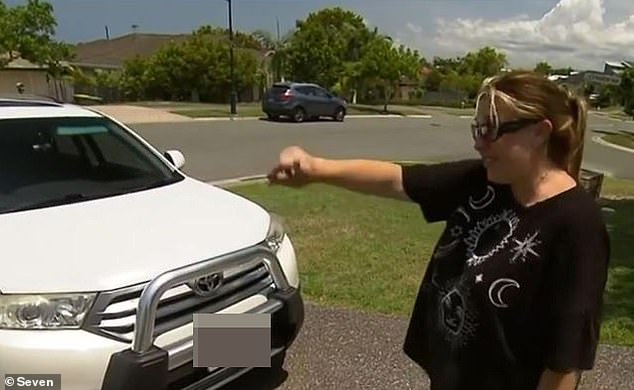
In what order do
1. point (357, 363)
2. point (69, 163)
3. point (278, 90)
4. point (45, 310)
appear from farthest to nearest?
point (278, 90)
point (69, 163)
point (357, 363)
point (45, 310)

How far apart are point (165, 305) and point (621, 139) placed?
26.4 m

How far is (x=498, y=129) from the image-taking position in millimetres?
1718

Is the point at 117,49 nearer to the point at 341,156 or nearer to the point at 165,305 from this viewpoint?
the point at 341,156

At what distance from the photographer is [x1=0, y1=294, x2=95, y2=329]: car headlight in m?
2.59

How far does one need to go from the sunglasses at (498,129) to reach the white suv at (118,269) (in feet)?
4.86

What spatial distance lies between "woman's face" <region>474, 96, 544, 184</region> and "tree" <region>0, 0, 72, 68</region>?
30.3 m

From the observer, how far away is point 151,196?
146 inches

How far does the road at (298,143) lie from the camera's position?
531 inches

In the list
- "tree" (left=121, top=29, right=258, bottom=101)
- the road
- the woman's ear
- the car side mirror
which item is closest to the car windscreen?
the car side mirror

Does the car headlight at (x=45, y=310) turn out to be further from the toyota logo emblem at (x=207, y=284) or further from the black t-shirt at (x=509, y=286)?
the black t-shirt at (x=509, y=286)

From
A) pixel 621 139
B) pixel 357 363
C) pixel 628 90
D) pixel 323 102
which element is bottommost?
pixel 621 139

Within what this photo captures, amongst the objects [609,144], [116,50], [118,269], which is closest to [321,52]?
[609,144]

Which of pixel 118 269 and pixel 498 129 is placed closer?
pixel 498 129

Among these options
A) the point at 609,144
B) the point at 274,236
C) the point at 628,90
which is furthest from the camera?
the point at 628,90
